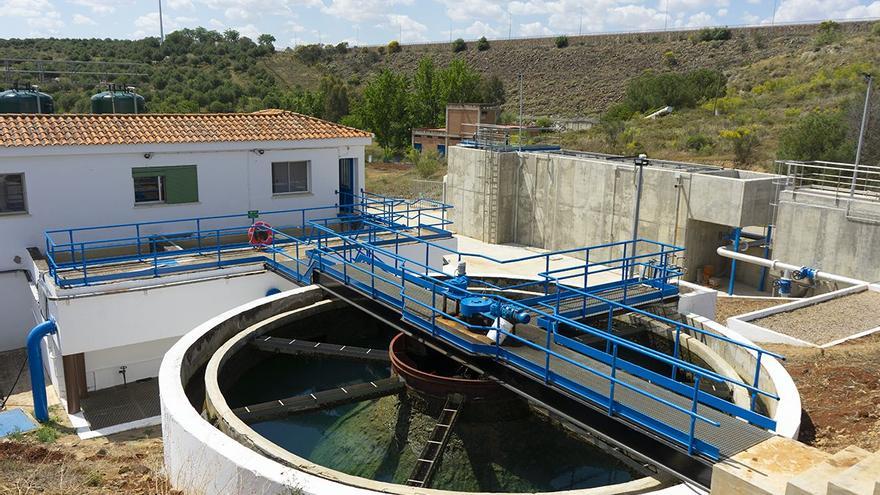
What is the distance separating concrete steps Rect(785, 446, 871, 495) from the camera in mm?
5617

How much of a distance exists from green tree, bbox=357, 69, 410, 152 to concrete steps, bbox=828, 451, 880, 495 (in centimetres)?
4889

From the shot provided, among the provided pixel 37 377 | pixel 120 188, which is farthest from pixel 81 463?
pixel 120 188

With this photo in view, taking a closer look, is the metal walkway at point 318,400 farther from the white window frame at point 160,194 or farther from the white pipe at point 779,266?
the white pipe at point 779,266

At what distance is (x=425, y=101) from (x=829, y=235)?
126ft

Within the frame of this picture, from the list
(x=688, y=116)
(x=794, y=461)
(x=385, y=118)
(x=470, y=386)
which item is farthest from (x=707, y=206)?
(x=385, y=118)

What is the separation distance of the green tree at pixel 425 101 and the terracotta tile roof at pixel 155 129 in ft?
108

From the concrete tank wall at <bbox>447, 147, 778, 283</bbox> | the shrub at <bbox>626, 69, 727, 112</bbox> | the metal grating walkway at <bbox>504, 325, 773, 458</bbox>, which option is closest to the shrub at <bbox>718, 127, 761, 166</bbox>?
the concrete tank wall at <bbox>447, 147, 778, 283</bbox>

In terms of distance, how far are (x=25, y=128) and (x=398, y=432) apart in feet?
40.3

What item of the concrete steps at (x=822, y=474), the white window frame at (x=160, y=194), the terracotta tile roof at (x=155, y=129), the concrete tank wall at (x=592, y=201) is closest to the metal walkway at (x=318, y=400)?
the concrete steps at (x=822, y=474)

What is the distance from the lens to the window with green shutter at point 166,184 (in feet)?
57.7

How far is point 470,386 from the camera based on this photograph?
10031 mm

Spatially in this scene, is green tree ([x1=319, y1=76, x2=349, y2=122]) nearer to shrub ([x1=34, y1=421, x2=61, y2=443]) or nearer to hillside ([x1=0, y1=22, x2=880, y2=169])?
hillside ([x1=0, y1=22, x2=880, y2=169])

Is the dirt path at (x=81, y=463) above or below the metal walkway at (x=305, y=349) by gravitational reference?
below

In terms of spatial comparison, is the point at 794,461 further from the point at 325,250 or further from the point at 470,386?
the point at 325,250
